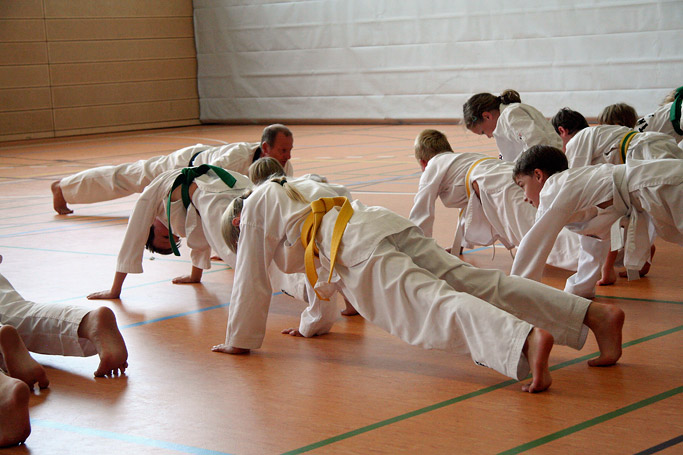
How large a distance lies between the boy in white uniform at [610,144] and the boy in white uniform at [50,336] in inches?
95.3

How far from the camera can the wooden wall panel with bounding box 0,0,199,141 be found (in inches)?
557

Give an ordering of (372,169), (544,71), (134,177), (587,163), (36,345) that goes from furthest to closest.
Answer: (544,71) → (372,169) → (134,177) → (587,163) → (36,345)

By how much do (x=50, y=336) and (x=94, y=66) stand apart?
13059 millimetres

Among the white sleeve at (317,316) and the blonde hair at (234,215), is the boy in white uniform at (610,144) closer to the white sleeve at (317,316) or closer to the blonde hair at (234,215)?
the white sleeve at (317,316)

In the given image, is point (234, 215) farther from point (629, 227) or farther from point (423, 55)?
point (423, 55)

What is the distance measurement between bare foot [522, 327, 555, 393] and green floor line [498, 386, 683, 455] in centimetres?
22

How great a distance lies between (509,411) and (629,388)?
418mm

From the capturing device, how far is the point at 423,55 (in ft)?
46.4

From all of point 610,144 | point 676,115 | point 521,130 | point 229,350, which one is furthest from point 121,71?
point 229,350

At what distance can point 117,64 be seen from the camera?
50.6ft

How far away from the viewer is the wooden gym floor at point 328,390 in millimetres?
2217

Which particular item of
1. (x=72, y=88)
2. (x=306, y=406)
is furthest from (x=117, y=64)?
(x=306, y=406)

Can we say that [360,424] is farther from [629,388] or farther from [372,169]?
[372,169]

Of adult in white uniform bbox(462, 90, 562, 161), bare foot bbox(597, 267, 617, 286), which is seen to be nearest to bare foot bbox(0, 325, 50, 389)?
bare foot bbox(597, 267, 617, 286)
